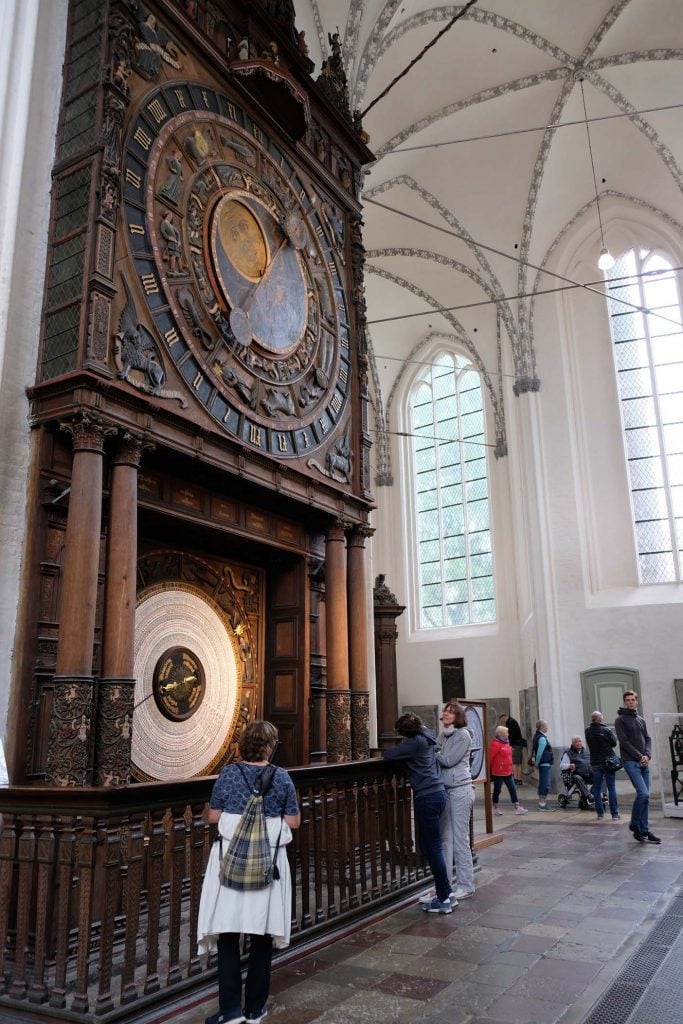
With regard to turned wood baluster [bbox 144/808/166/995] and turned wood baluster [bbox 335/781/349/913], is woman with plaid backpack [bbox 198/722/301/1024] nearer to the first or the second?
turned wood baluster [bbox 144/808/166/995]

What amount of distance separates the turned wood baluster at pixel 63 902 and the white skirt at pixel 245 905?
2.03 feet

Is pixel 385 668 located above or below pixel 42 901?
above

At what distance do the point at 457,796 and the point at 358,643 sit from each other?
2.34m

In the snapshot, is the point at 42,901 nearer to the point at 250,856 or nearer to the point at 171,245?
the point at 250,856

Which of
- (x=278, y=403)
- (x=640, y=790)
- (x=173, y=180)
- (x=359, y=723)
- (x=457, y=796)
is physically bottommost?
(x=640, y=790)

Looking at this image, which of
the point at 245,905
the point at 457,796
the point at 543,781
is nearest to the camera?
the point at 245,905

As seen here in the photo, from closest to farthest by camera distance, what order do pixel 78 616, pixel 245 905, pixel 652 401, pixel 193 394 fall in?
pixel 245 905 → pixel 78 616 → pixel 193 394 → pixel 652 401

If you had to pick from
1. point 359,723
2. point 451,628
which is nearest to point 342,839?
point 359,723

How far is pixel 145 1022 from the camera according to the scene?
139 inches

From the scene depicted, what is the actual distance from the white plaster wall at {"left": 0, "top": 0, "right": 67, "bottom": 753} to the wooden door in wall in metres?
3.18

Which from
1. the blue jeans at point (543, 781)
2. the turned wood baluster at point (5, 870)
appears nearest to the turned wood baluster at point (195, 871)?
the turned wood baluster at point (5, 870)

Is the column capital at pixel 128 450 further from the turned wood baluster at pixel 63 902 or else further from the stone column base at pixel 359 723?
the stone column base at pixel 359 723

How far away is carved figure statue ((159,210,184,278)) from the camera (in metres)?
6.39

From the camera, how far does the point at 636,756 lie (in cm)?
818
